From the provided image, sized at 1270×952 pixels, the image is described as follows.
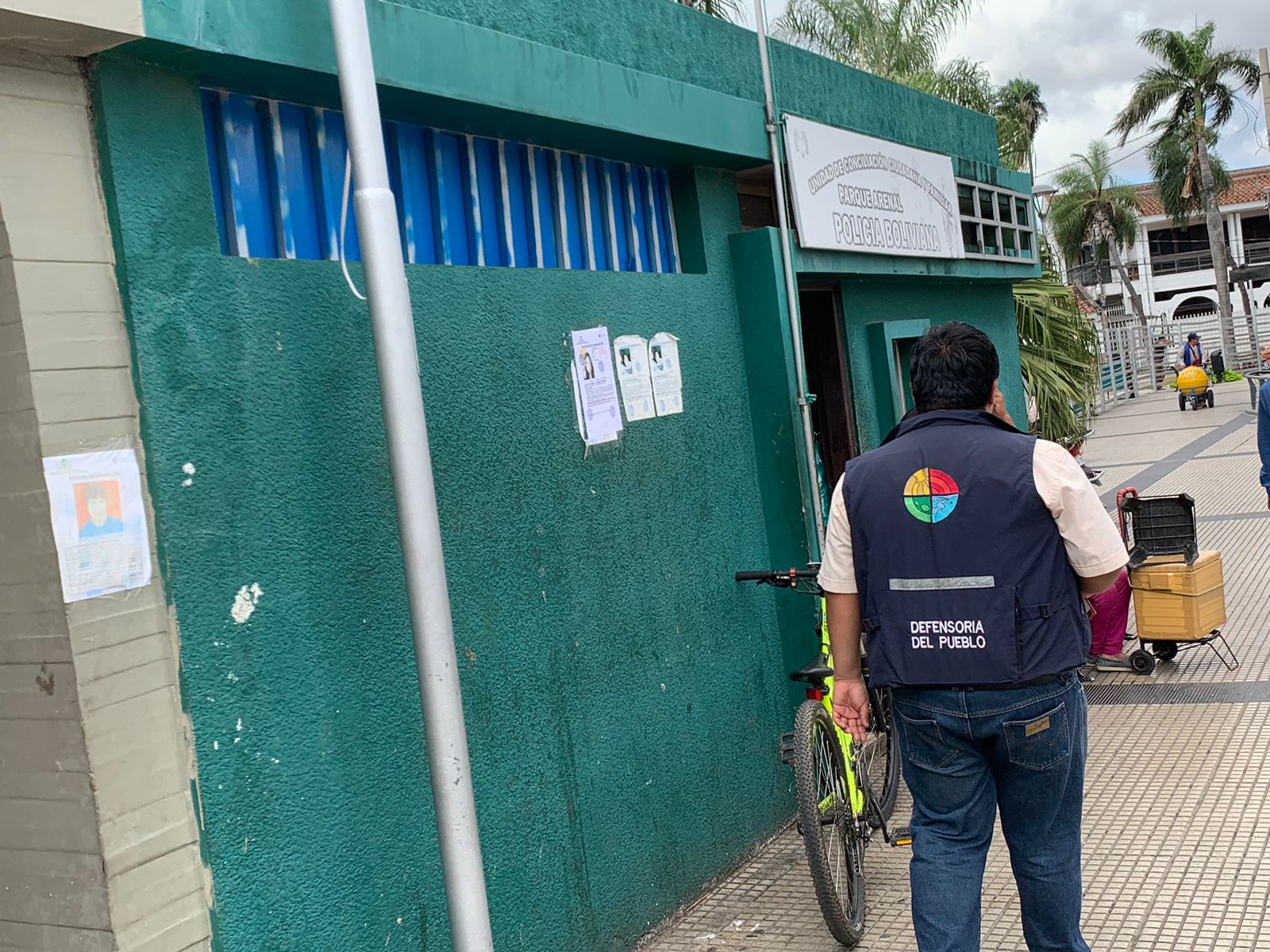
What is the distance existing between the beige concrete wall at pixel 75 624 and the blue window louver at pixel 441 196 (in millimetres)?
590

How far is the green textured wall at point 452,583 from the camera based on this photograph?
9.92ft

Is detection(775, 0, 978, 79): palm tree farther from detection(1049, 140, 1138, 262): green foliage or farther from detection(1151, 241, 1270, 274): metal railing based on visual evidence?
detection(1151, 241, 1270, 274): metal railing

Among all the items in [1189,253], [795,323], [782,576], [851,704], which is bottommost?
[851,704]

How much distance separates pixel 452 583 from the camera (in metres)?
3.83

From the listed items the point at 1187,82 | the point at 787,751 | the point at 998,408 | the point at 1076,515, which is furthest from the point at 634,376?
the point at 1187,82

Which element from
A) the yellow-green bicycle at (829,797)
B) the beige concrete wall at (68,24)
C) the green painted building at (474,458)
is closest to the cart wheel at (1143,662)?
the green painted building at (474,458)

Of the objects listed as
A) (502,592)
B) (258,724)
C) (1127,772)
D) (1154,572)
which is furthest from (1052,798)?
(1154,572)

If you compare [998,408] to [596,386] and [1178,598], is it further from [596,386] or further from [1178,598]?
[1178,598]

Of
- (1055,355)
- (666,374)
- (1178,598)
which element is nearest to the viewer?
(666,374)

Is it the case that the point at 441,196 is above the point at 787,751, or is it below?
above

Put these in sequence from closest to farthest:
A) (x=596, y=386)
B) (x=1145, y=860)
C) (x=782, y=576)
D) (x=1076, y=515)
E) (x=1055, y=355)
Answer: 1. (x=1076, y=515)
2. (x=596, y=386)
3. (x=1145, y=860)
4. (x=782, y=576)
5. (x=1055, y=355)

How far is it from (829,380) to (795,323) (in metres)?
1.41

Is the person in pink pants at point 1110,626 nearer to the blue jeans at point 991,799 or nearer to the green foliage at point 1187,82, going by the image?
the blue jeans at point 991,799

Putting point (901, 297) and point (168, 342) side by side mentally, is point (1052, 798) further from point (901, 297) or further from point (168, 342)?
point (901, 297)
